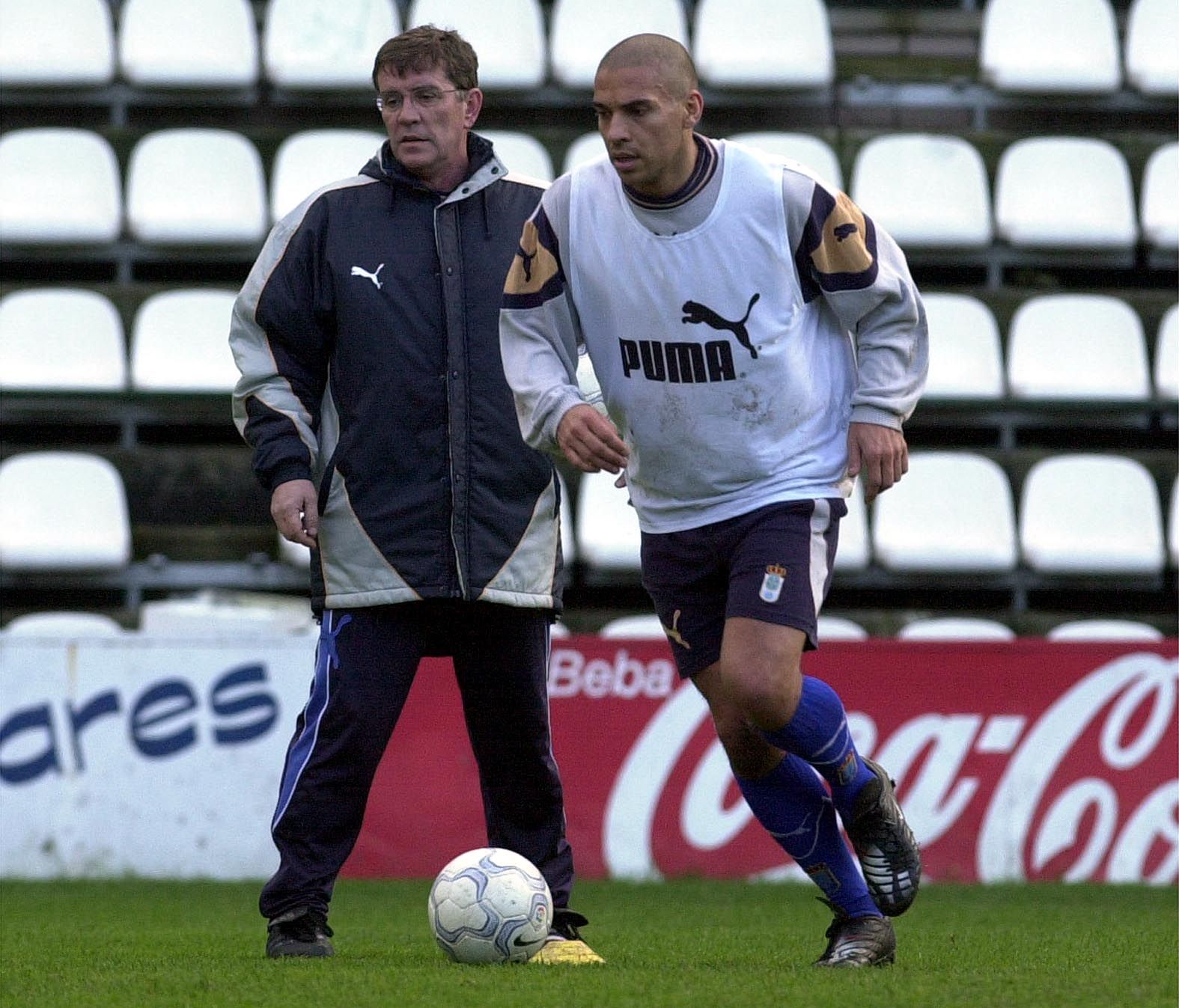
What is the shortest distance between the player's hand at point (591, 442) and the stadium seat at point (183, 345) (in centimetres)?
459

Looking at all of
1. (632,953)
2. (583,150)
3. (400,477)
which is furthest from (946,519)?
(400,477)

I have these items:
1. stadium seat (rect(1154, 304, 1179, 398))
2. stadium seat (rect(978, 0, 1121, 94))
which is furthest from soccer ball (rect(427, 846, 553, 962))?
stadium seat (rect(978, 0, 1121, 94))

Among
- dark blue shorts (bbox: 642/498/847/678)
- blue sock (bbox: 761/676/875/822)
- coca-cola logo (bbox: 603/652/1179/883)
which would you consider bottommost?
coca-cola logo (bbox: 603/652/1179/883)

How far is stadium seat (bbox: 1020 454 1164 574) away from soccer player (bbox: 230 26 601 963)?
4.37 metres

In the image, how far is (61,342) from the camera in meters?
8.36

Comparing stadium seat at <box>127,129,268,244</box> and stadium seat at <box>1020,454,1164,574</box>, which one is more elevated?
stadium seat at <box>127,129,268,244</box>

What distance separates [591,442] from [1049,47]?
6.70 m

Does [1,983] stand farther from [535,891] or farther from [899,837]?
[899,837]

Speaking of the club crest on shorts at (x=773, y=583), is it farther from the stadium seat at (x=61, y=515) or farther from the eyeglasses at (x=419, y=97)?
the stadium seat at (x=61, y=515)

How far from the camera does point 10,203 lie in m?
8.73

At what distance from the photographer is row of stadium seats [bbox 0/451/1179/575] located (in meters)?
7.88

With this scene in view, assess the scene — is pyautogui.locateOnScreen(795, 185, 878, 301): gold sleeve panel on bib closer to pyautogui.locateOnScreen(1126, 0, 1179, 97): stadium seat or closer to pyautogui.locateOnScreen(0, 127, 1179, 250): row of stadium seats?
pyautogui.locateOnScreen(0, 127, 1179, 250): row of stadium seats

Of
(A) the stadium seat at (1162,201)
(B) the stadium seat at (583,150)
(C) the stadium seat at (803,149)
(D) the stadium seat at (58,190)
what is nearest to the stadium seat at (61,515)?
(D) the stadium seat at (58,190)

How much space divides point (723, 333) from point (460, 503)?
0.75m
